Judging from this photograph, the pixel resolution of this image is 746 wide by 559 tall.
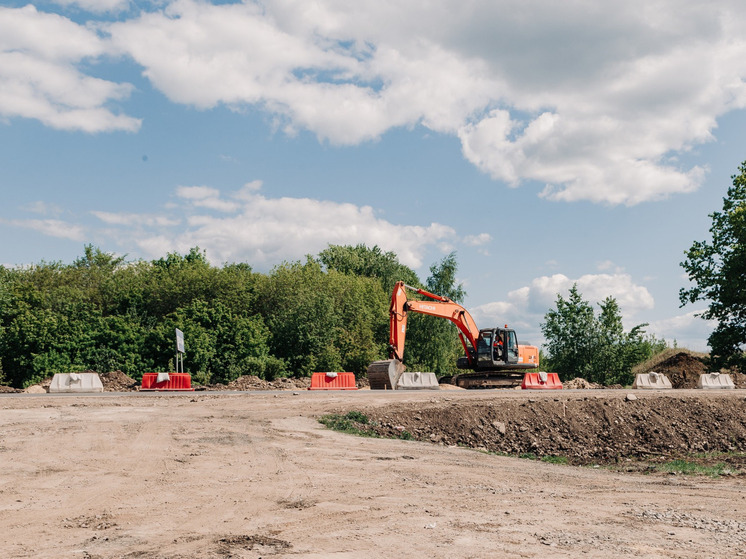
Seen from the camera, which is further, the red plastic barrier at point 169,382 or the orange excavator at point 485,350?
the orange excavator at point 485,350

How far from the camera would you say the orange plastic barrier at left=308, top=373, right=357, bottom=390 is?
29.7 m

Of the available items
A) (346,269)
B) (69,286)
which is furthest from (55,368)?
(346,269)

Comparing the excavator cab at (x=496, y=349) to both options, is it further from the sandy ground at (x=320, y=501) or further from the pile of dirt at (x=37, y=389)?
the pile of dirt at (x=37, y=389)

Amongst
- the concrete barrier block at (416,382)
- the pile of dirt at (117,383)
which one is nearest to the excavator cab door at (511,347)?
the concrete barrier block at (416,382)

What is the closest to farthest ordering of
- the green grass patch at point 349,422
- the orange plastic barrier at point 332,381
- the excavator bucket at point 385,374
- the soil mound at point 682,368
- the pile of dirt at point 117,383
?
the green grass patch at point 349,422
the excavator bucket at point 385,374
the orange plastic barrier at point 332,381
the pile of dirt at point 117,383
the soil mound at point 682,368

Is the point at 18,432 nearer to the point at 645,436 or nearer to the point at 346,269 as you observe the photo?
the point at 645,436

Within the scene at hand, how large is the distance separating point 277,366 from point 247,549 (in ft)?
108

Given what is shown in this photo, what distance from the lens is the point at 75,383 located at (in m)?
28.3

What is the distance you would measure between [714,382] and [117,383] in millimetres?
32668

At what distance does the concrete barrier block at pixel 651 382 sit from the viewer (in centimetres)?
3281

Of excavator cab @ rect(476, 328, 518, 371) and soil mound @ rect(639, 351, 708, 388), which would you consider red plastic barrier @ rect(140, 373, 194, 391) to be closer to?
excavator cab @ rect(476, 328, 518, 371)

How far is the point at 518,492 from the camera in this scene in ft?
28.9

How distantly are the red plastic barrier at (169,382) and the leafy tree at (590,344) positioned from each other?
28525mm

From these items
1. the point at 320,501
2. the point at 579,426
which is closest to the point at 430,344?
the point at 579,426
